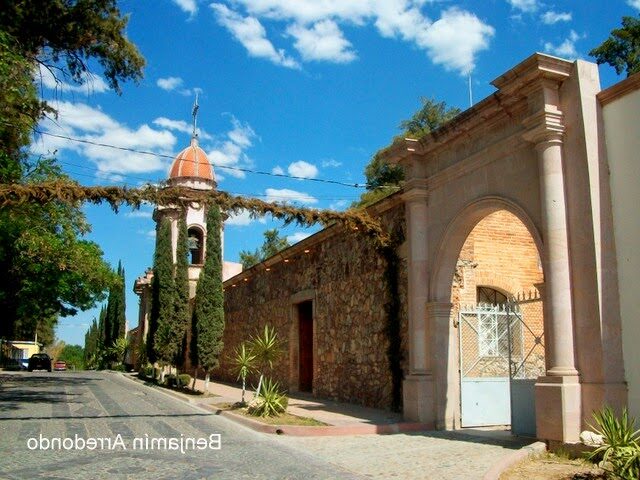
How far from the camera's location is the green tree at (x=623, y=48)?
24250mm

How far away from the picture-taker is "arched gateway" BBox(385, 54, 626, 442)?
25.5 feet

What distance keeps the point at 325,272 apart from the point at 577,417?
989cm

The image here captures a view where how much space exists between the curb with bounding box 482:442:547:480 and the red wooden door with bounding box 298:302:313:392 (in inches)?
449

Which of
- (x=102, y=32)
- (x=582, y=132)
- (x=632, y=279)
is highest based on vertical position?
(x=102, y=32)

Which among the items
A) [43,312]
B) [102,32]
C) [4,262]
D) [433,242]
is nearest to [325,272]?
[433,242]

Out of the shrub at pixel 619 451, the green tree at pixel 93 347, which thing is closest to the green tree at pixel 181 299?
the shrub at pixel 619 451

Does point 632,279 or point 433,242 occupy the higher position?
point 433,242

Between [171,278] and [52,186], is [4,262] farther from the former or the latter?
[52,186]

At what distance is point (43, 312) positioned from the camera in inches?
1271

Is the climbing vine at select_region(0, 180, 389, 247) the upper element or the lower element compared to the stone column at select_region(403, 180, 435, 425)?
upper

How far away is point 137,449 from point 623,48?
24.5m

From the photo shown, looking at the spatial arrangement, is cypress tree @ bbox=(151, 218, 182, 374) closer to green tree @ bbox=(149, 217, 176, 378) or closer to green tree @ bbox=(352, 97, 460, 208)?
green tree @ bbox=(149, 217, 176, 378)

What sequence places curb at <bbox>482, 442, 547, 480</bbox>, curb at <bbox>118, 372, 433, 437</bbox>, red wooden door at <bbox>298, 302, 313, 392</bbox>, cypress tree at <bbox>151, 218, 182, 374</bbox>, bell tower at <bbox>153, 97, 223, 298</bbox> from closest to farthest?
curb at <bbox>482, 442, 547, 480</bbox> → curb at <bbox>118, 372, 433, 437</bbox> → red wooden door at <bbox>298, 302, 313, 392</bbox> → cypress tree at <bbox>151, 218, 182, 374</bbox> → bell tower at <bbox>153, 97, 223, 298</bbox>

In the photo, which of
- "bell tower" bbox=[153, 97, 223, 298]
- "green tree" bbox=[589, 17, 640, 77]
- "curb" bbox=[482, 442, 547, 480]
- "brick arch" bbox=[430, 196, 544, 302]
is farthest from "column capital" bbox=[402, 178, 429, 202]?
"bell tower" bbox=[153, 97, 223, 298]
